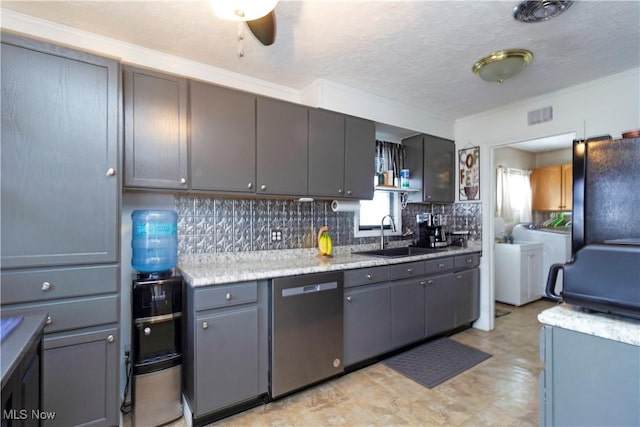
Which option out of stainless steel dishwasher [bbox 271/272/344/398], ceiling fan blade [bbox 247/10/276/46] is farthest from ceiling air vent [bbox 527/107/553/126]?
ceiling fan blade [bbox 247/10/276/46]

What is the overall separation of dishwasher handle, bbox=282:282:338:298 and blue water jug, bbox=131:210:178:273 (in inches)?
33.1

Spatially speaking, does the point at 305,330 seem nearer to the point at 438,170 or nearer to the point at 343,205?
the point at 343,205

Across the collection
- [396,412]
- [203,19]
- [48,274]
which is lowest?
[396,412]

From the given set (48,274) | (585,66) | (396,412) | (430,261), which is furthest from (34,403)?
(585,66)

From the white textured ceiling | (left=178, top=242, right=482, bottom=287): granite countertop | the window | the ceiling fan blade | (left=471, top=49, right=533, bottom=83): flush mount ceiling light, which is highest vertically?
the white textured ceiling

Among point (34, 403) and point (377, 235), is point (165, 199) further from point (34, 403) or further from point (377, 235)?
point (377, 235)

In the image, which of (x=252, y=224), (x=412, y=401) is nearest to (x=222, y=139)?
(x=252, y=224)

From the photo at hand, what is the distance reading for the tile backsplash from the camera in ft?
7.55

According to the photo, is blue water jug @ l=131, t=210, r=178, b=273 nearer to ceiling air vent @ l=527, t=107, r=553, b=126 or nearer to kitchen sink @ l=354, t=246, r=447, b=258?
kitchen sink @ l=354, t=246, r=447, b=258

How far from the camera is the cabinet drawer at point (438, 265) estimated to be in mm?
2934

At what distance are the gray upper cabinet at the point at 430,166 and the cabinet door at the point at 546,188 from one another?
2.75 meters

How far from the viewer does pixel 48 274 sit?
1506 mm

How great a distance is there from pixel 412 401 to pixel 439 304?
1164 mm

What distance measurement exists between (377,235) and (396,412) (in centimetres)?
182
